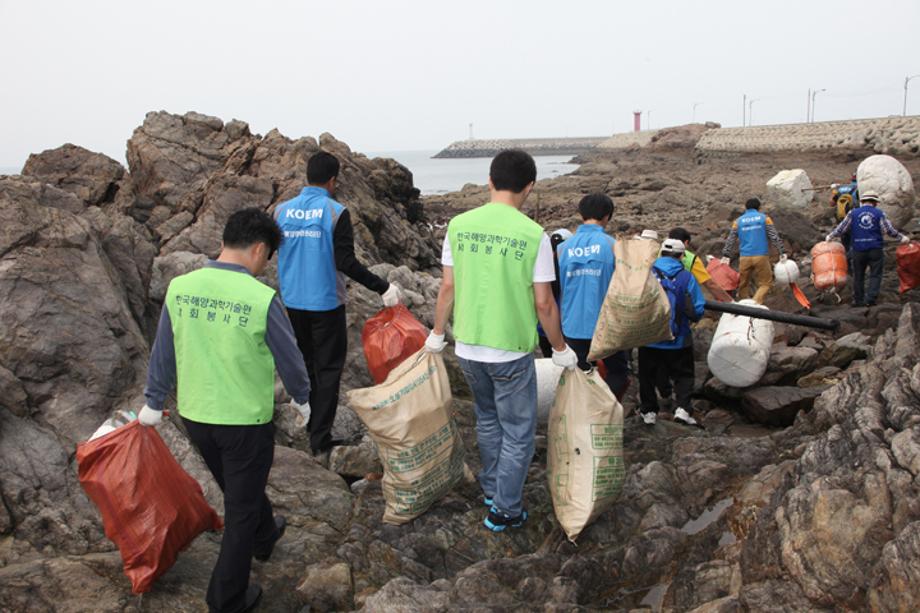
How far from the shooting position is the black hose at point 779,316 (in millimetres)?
5586

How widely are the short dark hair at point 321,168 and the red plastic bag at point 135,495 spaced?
2166 mm

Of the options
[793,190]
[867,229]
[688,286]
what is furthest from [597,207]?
[793,190]

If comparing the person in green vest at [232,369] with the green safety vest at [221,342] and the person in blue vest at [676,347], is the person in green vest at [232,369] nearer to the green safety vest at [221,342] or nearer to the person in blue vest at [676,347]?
the green safety vest at [221,342]

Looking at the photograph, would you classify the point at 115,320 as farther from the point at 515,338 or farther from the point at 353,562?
the point at 515,338

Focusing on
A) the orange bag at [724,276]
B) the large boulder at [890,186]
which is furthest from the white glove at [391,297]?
the large boulder at [890,186]

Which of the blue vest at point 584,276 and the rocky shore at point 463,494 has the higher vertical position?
the blue vest at point 584,276

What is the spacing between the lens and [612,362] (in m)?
5.41

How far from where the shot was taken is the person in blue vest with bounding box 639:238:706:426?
566 centimetres

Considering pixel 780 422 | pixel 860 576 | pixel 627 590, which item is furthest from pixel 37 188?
pixel 780 422

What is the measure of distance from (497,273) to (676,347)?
113 inches

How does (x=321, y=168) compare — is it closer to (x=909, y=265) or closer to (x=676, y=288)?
(x=676, y=288)

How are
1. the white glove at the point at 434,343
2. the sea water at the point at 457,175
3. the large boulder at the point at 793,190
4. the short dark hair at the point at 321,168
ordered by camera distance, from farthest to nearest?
1. the sea water at the point at 457,175
2. the large boulder at the point at 793,190
3. the short dark hair at the point at 321,168
4. the white glove at the point at 434,343

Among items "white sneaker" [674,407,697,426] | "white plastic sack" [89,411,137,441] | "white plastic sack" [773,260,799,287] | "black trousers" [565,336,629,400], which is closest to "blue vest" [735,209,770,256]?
"white plastic sack" [773,260,799,287]

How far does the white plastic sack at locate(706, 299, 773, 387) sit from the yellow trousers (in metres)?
3.87
